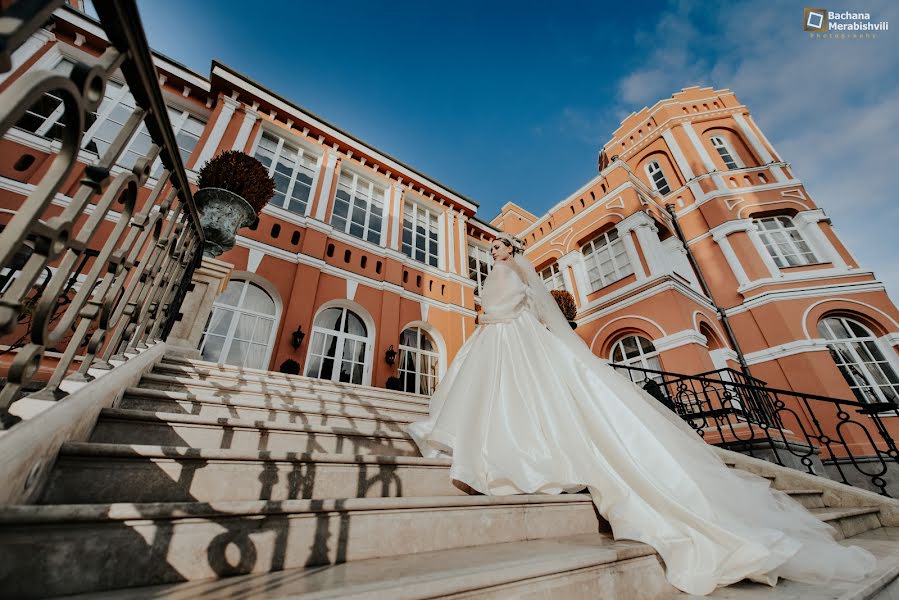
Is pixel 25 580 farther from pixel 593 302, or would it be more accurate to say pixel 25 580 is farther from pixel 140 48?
pixel 593 302

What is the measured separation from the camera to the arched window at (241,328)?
675cm

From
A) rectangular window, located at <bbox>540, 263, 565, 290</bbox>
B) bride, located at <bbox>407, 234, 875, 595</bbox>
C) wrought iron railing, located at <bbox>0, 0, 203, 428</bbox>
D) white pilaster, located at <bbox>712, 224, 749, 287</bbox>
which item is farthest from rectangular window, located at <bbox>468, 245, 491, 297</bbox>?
wrought iron railing, located at <bbox>0, 0, 203, 428</bbox>

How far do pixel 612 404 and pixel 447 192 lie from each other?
10747 mm

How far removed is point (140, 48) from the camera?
1.40 metres

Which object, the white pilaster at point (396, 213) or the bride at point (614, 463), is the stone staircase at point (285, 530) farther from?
the white pilaster at point (396, 213)

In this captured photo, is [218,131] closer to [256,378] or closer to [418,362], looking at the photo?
[256,378]

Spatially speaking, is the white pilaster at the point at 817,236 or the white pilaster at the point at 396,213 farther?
the white pilaster at the point at 817,236

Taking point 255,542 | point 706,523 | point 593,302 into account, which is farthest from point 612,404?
point 593,302

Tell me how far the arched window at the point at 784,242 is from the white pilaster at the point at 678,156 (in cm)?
305

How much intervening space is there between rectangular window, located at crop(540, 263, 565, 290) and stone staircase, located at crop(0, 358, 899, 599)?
1095 centimetres

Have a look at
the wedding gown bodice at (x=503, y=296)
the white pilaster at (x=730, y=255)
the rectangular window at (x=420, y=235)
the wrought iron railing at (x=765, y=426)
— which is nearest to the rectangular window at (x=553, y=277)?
the wrought iron railing at (x=765, y=426)

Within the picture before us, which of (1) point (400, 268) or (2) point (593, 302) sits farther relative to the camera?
(2) point (593, 302)

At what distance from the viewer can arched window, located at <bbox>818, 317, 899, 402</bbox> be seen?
29.4 feet

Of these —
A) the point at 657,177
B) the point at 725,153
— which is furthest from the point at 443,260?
the point at 725,153
